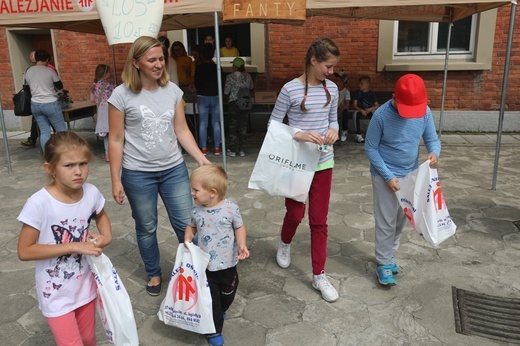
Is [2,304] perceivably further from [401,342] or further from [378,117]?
[378,117]

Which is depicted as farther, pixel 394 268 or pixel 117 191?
pixel 394 268

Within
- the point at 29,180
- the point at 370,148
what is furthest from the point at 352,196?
the point at 29,180

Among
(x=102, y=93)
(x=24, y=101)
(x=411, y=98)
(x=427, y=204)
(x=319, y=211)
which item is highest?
(x=411, y=98)

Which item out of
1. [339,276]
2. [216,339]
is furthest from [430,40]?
[216,339]

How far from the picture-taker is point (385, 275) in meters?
3.41

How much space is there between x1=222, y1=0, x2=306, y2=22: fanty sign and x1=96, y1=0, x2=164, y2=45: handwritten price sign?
1.33 m

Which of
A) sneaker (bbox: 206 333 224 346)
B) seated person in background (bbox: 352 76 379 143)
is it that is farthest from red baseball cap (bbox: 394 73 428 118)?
seated person in background (bbox: 352 76 379 143)

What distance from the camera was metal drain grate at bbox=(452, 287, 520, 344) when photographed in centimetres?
290

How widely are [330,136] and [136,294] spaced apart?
1823mm

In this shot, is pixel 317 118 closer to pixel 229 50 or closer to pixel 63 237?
pixel 63 237

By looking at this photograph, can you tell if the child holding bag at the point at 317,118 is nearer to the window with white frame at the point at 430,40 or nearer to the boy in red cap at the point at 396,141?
the boy in red cap at the point at 396,141

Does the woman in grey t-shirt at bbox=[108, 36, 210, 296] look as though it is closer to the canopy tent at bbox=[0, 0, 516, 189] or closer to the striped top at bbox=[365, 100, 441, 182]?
the striped top at bbox=[365, 100, 441, 182]

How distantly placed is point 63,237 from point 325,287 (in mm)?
1883

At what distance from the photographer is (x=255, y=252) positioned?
4.10 meters
